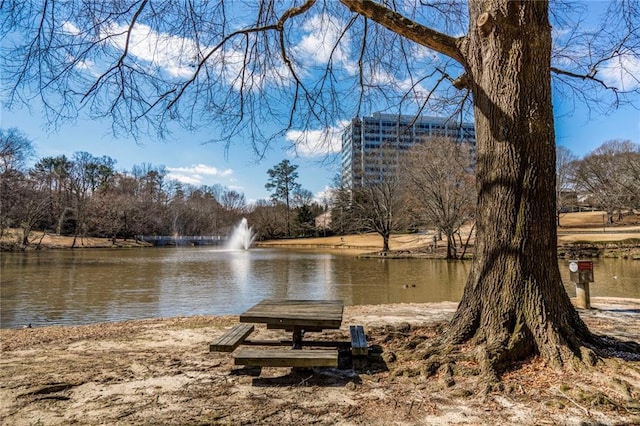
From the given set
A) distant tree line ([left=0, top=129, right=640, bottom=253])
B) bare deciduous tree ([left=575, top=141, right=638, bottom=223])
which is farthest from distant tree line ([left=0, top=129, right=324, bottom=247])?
bare deciduous tree ([left=575, top=141, right=638, bottom=223])

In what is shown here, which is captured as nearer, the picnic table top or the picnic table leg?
the picnic table top

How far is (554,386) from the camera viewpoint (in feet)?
8.86

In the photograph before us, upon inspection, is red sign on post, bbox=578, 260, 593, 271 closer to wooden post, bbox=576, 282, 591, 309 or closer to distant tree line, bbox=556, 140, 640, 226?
wooden post, bbox=576, 282, 591, 309

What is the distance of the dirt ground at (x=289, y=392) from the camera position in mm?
2400

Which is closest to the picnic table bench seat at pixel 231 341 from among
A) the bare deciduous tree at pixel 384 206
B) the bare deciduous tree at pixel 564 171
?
the bare deciduous tree at pixel 384 206

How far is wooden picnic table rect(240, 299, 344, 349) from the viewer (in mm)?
3395

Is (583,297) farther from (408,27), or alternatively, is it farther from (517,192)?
(408,27)

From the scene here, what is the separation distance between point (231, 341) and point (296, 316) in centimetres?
61

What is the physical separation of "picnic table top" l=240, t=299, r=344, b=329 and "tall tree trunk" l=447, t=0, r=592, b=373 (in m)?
1.11

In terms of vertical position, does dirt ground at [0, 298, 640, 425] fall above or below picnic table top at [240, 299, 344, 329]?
below

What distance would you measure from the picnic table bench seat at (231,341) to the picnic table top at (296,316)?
0.60ft

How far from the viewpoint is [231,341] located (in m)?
3.31

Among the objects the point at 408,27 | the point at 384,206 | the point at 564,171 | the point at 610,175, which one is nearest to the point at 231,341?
the point at 408,27

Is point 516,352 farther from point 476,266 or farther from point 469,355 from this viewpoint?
point 476,266
